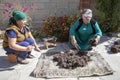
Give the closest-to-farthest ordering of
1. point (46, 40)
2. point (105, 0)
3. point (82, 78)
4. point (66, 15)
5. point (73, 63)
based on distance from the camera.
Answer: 1. point (82, 78)
2. point (73, 63)
3. point (46, 40)
4. point (105, 0)
5. point (66, 15)

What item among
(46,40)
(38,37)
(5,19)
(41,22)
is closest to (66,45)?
(46,40)

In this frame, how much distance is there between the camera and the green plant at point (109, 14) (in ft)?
21.8

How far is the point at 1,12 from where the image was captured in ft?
23.1

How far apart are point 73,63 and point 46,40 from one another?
1.46 metres

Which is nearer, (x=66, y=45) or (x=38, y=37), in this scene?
(x=66, y=45)

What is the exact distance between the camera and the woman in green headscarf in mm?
4570

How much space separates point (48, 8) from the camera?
7.08 m

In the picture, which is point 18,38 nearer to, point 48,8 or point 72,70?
point 72,70

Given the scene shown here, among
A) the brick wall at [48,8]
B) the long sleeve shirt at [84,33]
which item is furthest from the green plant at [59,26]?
the long sleeve shirt at [84,33]

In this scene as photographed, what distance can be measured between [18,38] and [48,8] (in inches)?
99.0

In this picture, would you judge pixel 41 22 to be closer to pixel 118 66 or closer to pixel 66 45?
pixel 66 45

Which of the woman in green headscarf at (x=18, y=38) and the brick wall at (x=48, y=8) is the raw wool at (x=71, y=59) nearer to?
the woman in green headscarf at (x=18, y=38)

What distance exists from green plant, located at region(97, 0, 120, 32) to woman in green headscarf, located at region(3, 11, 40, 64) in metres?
2.60

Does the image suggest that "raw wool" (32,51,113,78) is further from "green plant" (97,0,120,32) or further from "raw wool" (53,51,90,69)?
"green plant" (97,0,120,32)
